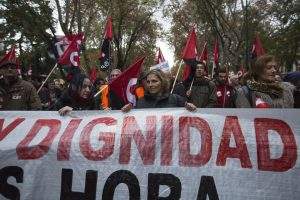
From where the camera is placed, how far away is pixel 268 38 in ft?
99.6

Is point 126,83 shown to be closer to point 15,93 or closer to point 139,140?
point 15,93

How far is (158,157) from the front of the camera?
4.81 meters

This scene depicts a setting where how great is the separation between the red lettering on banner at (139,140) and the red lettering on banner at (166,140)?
0.26 ft

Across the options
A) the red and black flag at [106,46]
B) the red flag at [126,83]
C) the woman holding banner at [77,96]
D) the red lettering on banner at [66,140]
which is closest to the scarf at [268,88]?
the red lettering on banner at [66,140]

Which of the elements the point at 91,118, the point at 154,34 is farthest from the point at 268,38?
the point at 91,118

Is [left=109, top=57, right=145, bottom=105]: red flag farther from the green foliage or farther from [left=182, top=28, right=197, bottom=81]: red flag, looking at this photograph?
the green foliage

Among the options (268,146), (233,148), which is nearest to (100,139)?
(233,148)

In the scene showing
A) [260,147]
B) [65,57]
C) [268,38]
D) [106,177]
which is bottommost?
[106,177]

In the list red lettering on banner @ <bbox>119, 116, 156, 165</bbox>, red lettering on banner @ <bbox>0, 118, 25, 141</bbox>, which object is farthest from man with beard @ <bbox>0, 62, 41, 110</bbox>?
red lettering on banner @ <bbox>119, 116, 156, 165</bbox>

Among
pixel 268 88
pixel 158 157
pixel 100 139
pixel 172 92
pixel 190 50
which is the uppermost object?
pixel 190 50

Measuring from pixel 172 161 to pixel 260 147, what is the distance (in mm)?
714

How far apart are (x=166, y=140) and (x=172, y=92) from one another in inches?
114

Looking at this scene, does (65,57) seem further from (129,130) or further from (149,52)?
(149,52)

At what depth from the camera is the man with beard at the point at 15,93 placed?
6.86 meters
